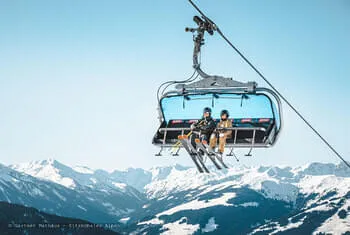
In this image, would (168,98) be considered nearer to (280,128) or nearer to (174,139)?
(174,139)

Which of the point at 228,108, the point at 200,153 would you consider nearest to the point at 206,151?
the point at 200,153

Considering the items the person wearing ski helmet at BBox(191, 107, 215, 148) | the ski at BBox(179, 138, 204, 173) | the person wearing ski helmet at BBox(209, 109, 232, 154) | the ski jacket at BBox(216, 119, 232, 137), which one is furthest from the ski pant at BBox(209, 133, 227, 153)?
the ski at BBox(179, 138, 204, 173)

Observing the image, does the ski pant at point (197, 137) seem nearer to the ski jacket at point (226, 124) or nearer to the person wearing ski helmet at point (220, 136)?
the person wearing ski helmet at point (220, 136)

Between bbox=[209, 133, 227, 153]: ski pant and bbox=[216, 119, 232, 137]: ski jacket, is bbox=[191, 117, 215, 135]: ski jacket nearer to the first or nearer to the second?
bbox=[209, 133, 227, 153]: ski pant

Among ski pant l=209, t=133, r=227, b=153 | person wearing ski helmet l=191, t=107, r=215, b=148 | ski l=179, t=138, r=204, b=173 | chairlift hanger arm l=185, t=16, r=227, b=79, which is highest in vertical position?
chairlift hanger arm l=185, t=16, r=227, b=79

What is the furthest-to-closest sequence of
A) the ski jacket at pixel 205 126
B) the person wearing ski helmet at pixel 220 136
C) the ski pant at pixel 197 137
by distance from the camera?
the ski jacket at pixel 205 126, the person wearing ski helmet at pixel 220 136, the ski pant at pixel 197 137

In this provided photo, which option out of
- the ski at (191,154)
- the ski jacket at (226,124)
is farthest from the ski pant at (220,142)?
the ski at (191,154)

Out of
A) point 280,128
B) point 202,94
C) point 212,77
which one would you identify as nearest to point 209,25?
point 212,77

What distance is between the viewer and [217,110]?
20.3 meters

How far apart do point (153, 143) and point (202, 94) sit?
9.05 ft

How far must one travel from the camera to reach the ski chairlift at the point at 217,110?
18109 mm

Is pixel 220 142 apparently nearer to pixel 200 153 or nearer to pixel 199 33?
pixel 200 153

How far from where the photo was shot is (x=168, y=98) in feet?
65.5

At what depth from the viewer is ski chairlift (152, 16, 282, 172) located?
1811 cm
